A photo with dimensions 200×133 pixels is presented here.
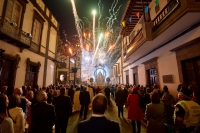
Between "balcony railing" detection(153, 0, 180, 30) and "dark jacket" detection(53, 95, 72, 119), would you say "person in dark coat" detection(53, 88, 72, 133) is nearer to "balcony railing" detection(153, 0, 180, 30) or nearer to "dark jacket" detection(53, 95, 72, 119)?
"dark jacket" detection(53, 95, 72, 119)

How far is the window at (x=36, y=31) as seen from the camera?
1025cm

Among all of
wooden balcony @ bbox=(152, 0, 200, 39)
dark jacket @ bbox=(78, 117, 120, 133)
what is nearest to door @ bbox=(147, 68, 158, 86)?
wooden balcony @ bbox=(152, 0, 200, 39)

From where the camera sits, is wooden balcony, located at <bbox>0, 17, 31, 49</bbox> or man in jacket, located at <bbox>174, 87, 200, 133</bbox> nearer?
man in jacket, located at <bbox>174, 87, 200, 133</bbox>

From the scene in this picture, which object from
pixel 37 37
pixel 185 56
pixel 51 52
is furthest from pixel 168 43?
pixel 51 52

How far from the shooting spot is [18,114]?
2314 millimetres

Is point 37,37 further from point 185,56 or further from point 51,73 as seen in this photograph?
point 185,56

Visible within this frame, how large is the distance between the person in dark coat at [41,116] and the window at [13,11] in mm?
7887

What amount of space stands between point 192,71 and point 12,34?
10.6 m

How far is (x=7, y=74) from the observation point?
7.28 m

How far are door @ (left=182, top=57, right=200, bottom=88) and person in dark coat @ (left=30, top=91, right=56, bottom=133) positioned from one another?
21.0ft

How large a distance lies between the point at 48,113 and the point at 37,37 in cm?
1048

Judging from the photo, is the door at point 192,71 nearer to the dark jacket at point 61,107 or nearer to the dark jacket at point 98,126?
the dark jacket at point 98,126

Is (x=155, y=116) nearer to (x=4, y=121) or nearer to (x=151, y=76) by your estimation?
(x=4, y=121)

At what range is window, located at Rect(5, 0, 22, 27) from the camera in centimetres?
735
